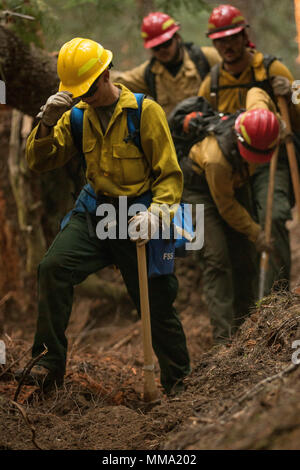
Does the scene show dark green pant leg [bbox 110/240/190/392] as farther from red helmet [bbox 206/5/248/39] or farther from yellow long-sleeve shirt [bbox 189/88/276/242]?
red helmet [bbox 206/5/248/39]

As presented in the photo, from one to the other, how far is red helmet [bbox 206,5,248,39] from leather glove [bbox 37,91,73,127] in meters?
3.46

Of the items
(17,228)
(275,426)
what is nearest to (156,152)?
(275,426)

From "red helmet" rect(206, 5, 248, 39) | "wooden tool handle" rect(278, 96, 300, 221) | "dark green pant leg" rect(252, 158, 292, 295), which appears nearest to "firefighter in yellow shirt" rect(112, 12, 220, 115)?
"red helmet" rect(206, 5, 248, 39)

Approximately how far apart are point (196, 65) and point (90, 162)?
3.82 meters

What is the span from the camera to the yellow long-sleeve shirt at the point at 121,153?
16.4 ft

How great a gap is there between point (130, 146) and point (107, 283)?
4652 mm

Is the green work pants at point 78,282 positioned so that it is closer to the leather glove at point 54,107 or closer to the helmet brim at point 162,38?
the leather glove at point 54,107

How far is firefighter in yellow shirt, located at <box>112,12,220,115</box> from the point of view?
8266mm

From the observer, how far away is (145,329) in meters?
4.99

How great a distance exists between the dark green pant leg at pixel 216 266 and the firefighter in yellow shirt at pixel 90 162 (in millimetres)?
2093

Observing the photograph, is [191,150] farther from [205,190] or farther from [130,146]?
[130,146]

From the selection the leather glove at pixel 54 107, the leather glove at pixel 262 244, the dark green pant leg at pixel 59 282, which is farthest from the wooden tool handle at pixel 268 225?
the leather glove at pixel 54 107

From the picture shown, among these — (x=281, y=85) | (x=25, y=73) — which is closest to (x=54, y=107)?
(x=25, y=73)
